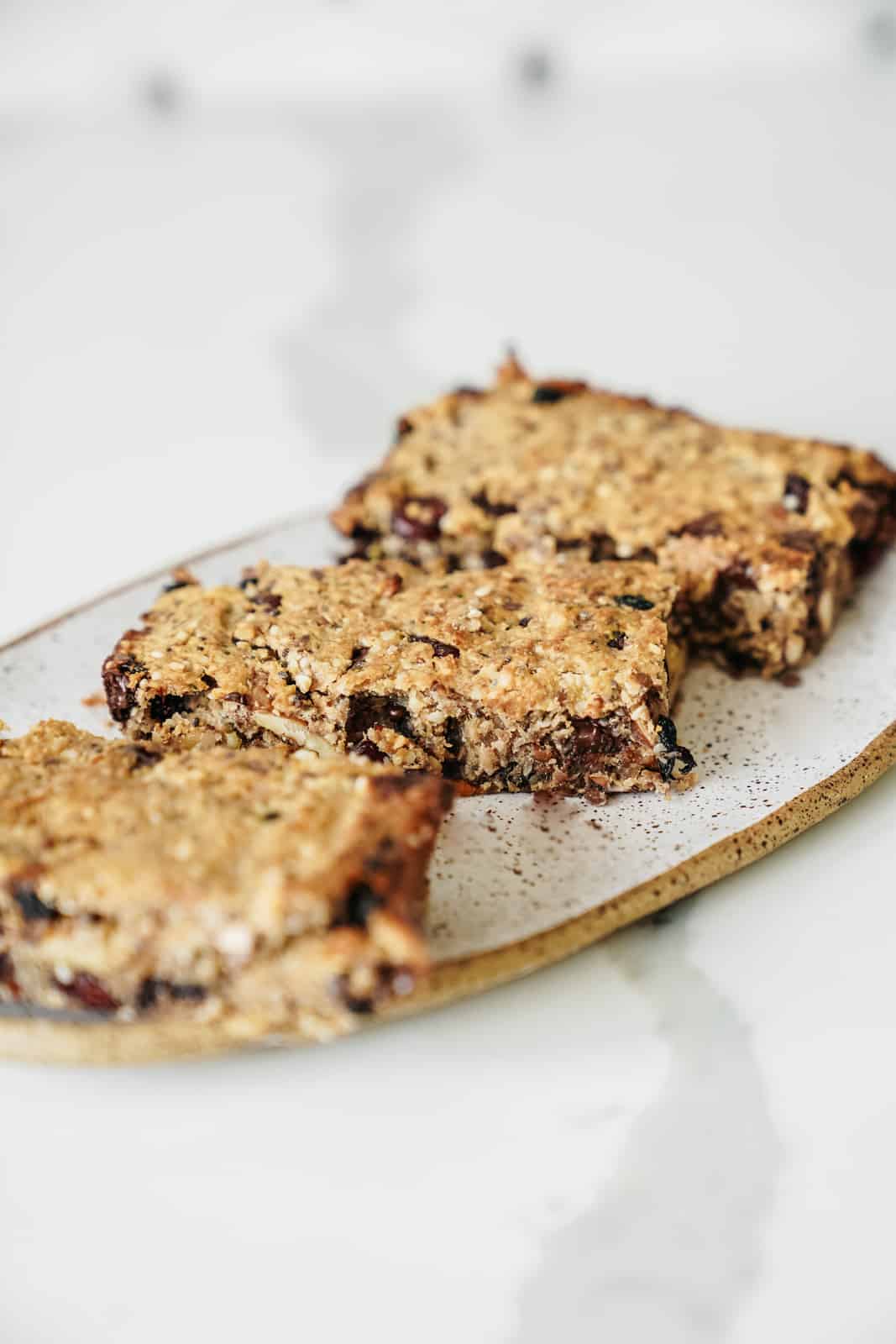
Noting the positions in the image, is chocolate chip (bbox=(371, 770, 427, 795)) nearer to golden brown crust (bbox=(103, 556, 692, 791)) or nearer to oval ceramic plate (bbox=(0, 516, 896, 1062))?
oval ceramic plate (bbox=(0, 516, 896, 1062))

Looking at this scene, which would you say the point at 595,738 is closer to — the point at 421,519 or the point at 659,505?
the point at 659,505

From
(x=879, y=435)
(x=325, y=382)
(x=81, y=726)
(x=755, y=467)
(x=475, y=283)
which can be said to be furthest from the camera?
(x=475, y=283)

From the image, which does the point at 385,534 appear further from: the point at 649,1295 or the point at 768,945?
the point at 649,1295

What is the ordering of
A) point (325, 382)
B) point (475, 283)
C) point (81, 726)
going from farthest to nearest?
point (475, 283) < point (325, 382) < point (81, 726)

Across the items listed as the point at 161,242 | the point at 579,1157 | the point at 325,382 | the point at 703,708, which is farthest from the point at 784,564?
the point at 161,242

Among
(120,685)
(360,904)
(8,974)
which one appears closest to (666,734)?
(360,904)

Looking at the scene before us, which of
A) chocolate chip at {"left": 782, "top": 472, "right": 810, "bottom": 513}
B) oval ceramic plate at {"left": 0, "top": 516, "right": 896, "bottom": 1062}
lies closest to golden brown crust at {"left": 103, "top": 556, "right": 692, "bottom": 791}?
oval ceramic plate at {"left": 0, "top": 516, "right": 896, "bottom": 1062}
